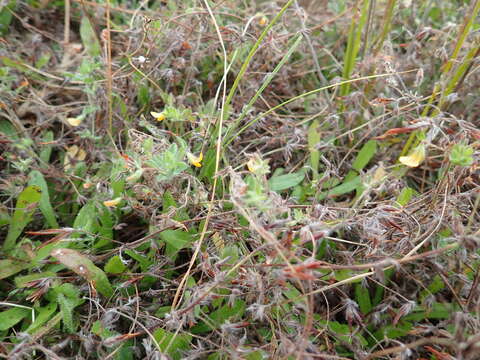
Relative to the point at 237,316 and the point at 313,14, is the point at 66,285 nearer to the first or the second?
the point at 237,316

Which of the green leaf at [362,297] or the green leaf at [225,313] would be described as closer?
the green leaf at [225,313]

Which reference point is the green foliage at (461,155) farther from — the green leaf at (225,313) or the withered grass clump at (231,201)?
the green leaf at (225,313)

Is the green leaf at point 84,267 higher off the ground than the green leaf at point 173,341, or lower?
higher

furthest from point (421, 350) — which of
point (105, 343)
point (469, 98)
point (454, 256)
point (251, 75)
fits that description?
point (251, 75)

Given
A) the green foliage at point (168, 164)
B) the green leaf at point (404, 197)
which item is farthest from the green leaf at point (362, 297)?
the green foliage at point (168, 164)

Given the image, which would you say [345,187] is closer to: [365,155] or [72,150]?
[365,155]

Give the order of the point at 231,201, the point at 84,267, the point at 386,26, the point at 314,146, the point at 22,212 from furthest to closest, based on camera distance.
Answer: the point at 386,26, the point at 314,146, the point at 22,212, the point at 84,267, the point at 231,201

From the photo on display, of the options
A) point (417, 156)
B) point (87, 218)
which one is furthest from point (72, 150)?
point (417, 156)
